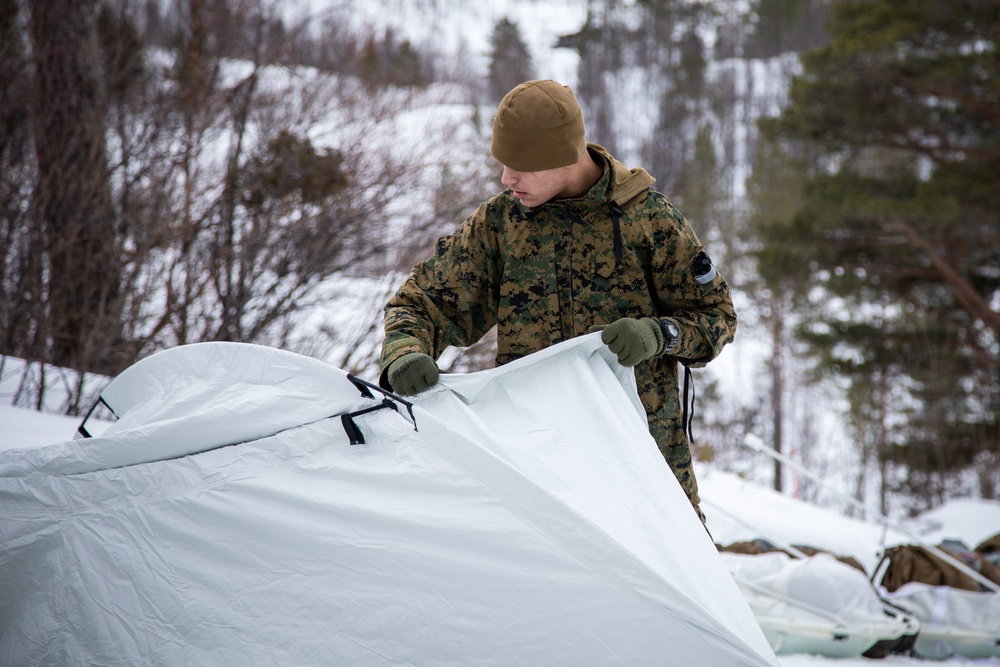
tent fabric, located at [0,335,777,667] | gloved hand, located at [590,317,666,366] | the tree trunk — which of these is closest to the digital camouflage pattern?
gloved hand, located at [590,317,666,366]

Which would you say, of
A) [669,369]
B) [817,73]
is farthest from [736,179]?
[669,369]

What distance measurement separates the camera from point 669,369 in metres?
2.04

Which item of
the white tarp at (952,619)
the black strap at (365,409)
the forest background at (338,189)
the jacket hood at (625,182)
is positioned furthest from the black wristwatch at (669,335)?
the forest background at (338,189)

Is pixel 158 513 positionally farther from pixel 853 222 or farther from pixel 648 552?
pixel 853 222

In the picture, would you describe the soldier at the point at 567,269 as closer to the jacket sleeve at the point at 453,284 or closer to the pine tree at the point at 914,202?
the jacket sleeve at the point at 453,284

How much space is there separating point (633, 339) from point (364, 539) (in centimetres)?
73

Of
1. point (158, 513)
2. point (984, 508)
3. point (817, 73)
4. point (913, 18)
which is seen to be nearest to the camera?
point (158, 513)

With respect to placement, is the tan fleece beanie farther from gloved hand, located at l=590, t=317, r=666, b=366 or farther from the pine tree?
the pine tree

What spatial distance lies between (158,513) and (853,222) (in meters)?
9.61

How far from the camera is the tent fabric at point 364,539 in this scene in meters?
1.44

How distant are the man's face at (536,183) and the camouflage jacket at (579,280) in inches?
2.0

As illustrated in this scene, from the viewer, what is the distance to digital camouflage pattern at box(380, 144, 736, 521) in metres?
1.94

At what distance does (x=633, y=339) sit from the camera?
5.81 feet

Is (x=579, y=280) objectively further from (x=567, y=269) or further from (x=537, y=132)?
(x=537, y=132)
